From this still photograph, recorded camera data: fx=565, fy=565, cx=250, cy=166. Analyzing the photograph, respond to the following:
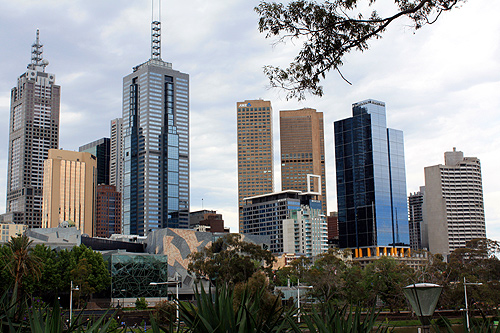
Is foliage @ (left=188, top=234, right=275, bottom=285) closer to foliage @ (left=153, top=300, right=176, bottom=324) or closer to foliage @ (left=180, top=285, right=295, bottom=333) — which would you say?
foliage @ (left=153, top=300, right=176, bottom=324)

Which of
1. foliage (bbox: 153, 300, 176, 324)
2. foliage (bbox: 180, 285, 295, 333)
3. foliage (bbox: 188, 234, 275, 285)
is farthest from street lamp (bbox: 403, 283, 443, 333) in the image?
foliage (bbox: 188, 234, 275, 285)

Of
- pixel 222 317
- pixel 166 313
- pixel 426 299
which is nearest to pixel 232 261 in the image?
pixel 166 313

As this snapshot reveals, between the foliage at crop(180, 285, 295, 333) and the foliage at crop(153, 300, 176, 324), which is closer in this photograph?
the foliage at crop(180, 285, 295, 333)

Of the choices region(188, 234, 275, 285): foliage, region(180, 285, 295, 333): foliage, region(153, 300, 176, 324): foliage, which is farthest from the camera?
region(188, 234, 275, 285): foliage

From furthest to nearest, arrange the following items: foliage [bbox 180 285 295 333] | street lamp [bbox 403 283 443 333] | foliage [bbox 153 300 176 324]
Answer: street lamp [bbox 403 283 443 333] → foliage [bbox 153 300 176 324] → foliage [bbox 180 285 295 333]

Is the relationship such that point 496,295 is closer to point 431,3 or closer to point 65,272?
point 431,3

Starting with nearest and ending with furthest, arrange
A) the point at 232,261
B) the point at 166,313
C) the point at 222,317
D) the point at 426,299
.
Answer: the point at 222,317, the point at 426,299, the point at 166,313, the point at 232,261

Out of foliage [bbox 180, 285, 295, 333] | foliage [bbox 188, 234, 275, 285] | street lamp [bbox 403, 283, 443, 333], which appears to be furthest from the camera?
foliage [bbox 188, 234, 275, 285]

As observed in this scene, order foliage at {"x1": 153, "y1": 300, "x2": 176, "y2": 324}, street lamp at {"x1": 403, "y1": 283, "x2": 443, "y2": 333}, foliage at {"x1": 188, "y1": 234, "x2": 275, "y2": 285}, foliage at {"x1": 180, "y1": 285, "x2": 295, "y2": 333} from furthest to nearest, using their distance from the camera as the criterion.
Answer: foliage at {"x1": 188, "y1": 234, "x2": 275, "y2": 285}
street lamp at {"x1": 403, "y1": 283, "x2": 443, "y2": 333}
foliage at {"x1": 153, "y1": 300, "x2": 176, "y2": 324}
foliage at {"x1": 180, "y1": 285, "x2": 295, "y2": 333}

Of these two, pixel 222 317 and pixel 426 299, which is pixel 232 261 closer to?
pixel 426 299

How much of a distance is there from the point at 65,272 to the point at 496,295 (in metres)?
57.2

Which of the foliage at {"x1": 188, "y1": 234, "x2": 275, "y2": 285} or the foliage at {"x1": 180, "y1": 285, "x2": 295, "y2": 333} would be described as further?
the foliage at {"x1": 188, "y1": 234, "x2": 275, "y2": 285}

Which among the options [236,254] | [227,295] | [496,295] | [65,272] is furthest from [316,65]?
[65,272]

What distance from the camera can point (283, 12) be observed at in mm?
17953
